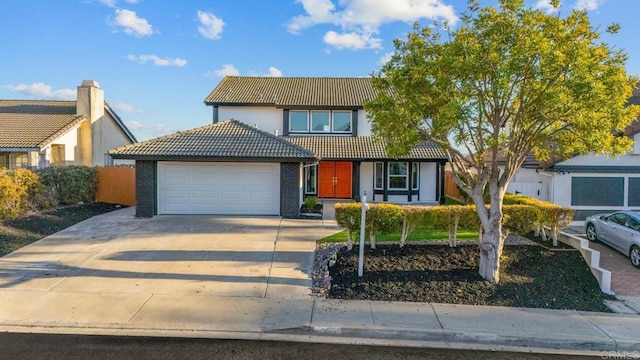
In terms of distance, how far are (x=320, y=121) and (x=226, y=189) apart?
8.56m

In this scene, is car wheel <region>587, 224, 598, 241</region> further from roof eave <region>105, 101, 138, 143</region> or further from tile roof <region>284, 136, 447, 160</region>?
roof eave <region>105, 101, 138, 143</region>

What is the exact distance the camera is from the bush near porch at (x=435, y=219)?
9891 mm

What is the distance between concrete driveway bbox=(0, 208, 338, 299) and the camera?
8008 mm

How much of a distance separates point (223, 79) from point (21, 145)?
11739 mm

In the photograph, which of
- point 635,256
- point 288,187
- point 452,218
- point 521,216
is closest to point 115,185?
point 288,187

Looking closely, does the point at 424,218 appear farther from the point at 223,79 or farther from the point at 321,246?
the point at 223,79

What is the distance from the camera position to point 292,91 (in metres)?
24.5

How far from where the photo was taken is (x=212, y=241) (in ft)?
38.7

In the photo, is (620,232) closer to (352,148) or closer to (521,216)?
(521,216)

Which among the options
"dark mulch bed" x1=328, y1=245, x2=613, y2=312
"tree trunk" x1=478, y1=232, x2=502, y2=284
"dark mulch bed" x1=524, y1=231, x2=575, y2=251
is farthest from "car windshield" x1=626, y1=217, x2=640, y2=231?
"tree trunk" x1=478, y1=232, x2=502, y2=284

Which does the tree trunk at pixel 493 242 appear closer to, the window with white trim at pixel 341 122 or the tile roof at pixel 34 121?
the window with white trim at pixel 341 122

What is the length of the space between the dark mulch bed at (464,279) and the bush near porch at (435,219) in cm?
51

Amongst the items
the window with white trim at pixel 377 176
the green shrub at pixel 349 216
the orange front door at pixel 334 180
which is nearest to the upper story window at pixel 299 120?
the orange front door at pixel 334 180

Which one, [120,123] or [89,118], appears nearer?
[89,118]
